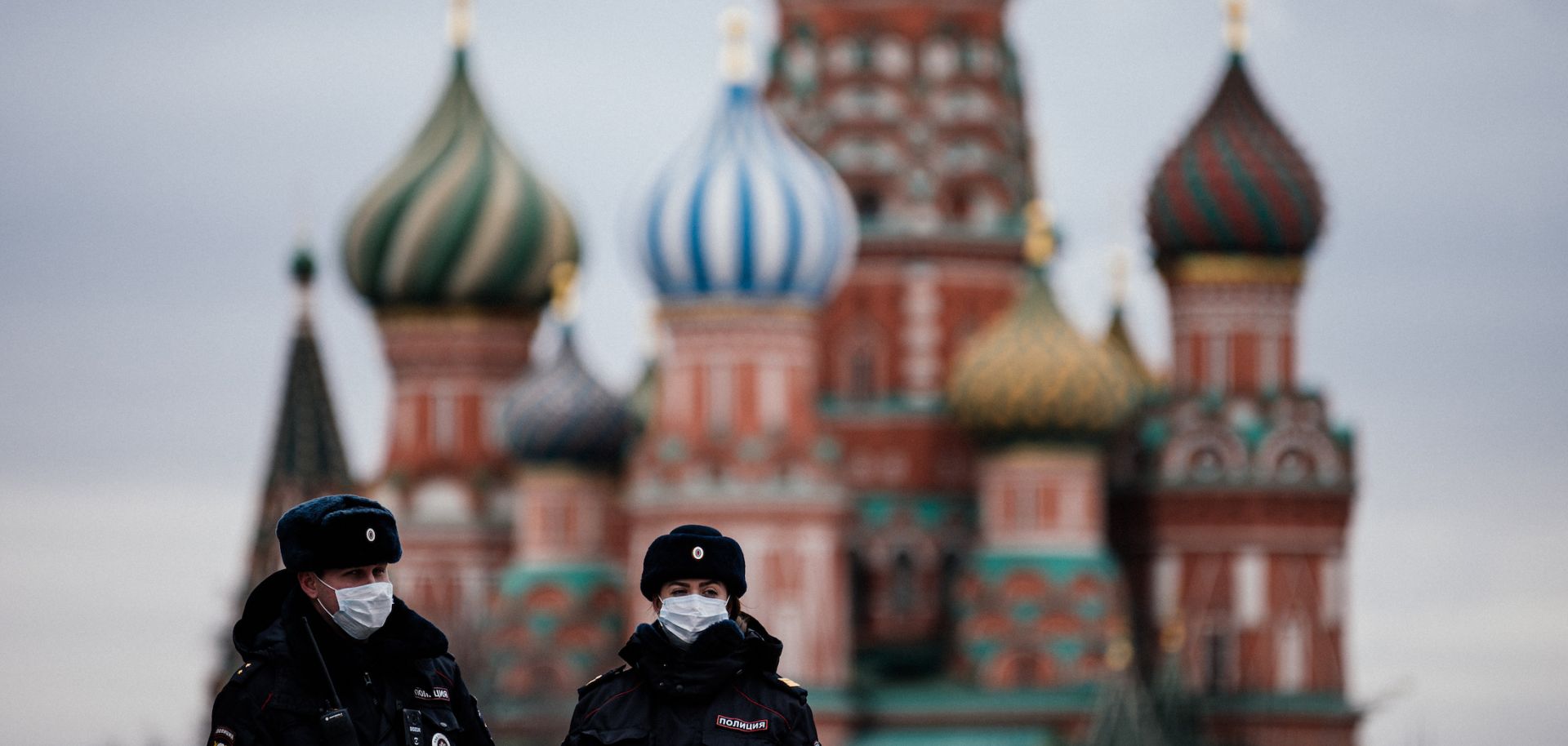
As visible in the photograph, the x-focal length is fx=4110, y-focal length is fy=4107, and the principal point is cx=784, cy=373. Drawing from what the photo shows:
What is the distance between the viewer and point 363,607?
8828 mm

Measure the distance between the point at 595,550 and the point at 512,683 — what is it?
8.06ft

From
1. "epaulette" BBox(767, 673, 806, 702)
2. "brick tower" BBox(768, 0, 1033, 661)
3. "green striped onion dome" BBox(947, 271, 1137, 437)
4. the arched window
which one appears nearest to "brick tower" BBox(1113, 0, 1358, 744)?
"green striped onion dome" BBox(947, 271, 1137, 437)

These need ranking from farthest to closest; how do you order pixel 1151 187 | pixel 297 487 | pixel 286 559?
pixel 1151 187 < pixel 297 487 < pixel 286 559

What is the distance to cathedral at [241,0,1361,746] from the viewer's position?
45.8 meters

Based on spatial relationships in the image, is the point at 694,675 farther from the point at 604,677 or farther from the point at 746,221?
the point at 746,221

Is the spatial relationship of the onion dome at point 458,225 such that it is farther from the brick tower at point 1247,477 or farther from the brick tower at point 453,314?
the brick tower at point 1247,477

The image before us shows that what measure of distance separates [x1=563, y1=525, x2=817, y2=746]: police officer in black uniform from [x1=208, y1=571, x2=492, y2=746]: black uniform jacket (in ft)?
1.07

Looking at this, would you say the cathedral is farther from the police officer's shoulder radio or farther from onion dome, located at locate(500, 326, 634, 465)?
the police officer's shoulder radio

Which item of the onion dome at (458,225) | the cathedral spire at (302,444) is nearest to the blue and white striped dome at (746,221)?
the onion dome at (458,225)

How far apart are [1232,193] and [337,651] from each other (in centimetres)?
3982

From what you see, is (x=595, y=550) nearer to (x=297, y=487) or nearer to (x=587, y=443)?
(x=587, y=443)

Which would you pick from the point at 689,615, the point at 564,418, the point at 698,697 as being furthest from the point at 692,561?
the point at 564,418

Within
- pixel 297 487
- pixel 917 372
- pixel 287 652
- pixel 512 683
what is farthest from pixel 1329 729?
pixel 287 652

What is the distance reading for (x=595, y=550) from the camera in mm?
48344
